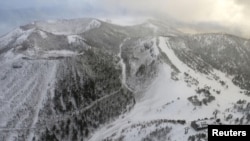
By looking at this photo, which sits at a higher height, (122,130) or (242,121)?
(242,121)

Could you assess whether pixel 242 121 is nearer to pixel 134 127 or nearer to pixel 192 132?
pixel 192 132

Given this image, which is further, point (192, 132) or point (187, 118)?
point (187, 118)

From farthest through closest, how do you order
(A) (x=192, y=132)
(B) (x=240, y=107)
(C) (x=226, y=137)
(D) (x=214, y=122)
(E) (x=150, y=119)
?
(E) (x=150, y=119) → (B) (x=240, y=107) → (D) (x=214, y=122) → (A) (x=192, y=132) → (C) (x=226, y=137)

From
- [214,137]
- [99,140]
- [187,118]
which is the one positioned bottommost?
[99,140]

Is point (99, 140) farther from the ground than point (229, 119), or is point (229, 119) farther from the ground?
point (229, 119)

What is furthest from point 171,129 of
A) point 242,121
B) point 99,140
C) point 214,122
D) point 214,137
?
point 214,137

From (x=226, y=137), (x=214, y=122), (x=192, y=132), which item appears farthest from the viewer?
(x=214, y=122)

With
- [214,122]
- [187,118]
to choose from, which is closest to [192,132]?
[214,122]

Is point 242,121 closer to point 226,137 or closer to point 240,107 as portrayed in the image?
point 240,107

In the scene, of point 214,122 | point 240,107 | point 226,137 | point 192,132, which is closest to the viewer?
point 226,137
